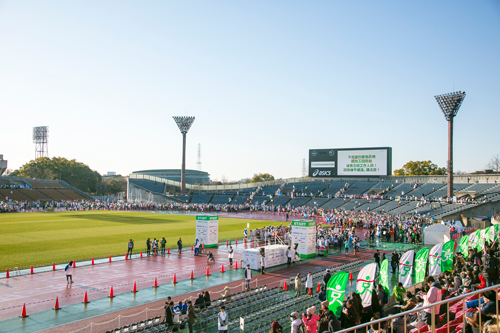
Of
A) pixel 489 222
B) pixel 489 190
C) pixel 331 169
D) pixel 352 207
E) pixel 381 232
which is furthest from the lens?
pixel 331 169

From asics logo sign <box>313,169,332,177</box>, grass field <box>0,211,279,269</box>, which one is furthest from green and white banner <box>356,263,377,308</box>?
asics logo sign <box>313,169,332,177</box>

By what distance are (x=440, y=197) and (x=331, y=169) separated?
20.9 m

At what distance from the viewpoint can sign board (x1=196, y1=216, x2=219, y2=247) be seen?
29438 millimetres

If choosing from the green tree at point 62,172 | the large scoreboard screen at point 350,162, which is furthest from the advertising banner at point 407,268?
the green tree at point 62,172

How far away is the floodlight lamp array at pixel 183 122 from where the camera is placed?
85.2 meters

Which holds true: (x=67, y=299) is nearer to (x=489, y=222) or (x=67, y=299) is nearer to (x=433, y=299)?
(x=433, y=299)

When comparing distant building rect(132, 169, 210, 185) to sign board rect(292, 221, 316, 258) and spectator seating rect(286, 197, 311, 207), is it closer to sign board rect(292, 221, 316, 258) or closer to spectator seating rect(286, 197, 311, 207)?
spectator seating rect(286, 197, 311, 207)

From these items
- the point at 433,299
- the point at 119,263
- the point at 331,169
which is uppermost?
the point at 331,169

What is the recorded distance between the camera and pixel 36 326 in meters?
13.0

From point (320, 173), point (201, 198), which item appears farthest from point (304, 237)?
point (201, 198)

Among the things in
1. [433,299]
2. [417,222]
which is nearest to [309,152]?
[417,222]

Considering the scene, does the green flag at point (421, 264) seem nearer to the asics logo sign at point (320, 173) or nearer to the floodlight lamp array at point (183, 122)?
the asics logo sign at point (320, 173)

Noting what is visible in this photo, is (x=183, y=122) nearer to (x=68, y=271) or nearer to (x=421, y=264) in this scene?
(x=68, y=271)

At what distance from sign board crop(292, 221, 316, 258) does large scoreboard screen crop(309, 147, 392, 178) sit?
44.7 metres
